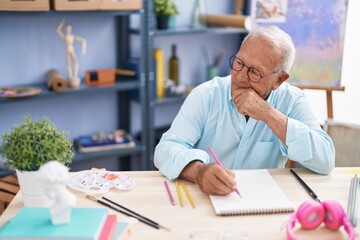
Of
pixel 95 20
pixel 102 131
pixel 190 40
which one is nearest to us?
pixel 95 20

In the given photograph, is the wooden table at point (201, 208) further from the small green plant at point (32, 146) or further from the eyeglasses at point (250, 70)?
the eyeglasses at point (250, 70)

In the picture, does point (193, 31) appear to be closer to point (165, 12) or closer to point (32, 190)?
point (165, 12)

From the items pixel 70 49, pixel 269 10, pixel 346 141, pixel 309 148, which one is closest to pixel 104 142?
pixel 70 49

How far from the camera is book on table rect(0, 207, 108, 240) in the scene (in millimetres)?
1021

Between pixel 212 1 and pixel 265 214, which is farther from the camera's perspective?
pixel 212 1

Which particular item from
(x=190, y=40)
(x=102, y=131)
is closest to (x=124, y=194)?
(x=102, y=131)

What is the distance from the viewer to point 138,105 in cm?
343

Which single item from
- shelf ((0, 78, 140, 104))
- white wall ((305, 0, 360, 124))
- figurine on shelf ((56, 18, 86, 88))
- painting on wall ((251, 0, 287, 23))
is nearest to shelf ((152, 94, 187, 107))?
shelf ((0, 78, 140, 104))

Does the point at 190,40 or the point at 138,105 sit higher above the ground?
the point at 190,40

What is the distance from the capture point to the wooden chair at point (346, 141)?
6.77ft

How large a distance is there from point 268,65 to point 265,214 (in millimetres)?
614

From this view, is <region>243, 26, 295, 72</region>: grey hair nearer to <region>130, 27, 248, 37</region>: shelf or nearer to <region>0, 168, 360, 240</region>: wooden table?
<region>0, 168, 360, 240</region>: wooden table

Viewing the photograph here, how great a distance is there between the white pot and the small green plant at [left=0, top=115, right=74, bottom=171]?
0.02 meters

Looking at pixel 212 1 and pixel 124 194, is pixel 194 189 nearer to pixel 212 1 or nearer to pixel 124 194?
pixel 124 194
